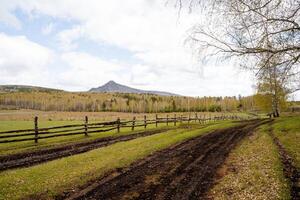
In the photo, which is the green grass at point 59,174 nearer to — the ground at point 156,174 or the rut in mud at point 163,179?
the ground at point 156,174

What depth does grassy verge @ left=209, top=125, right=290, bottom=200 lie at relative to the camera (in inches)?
342

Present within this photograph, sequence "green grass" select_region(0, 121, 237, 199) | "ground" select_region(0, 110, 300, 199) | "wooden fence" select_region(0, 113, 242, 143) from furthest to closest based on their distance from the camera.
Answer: "wooden fence" select_region(0, 113, 242, 143) → "green grass" select_region(0, 121, 237, 199) → "ground" select_region(0, 110, 300, 199)

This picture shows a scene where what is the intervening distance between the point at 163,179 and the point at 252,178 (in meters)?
3.07

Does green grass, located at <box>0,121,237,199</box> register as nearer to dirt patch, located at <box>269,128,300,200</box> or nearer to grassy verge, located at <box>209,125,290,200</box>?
grassy verge, located at <box>209,125,290,200</box>

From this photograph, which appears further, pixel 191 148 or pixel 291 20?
pixel 191 148

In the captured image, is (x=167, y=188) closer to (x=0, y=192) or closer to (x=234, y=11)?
(x=0, y=192)

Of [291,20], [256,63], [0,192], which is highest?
[291,20]

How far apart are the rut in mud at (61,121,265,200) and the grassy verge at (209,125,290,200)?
18.4 inches

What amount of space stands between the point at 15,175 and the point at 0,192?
90.4 inches

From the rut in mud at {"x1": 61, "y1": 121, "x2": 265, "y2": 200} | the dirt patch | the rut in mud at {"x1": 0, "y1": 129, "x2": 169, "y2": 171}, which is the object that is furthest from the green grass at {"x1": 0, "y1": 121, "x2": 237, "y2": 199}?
the dirt patch

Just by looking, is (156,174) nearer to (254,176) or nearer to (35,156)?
(254,176)

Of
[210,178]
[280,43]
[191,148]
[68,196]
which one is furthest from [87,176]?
[280,43]

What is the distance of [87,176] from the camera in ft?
36.7

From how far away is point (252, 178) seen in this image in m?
10.4
